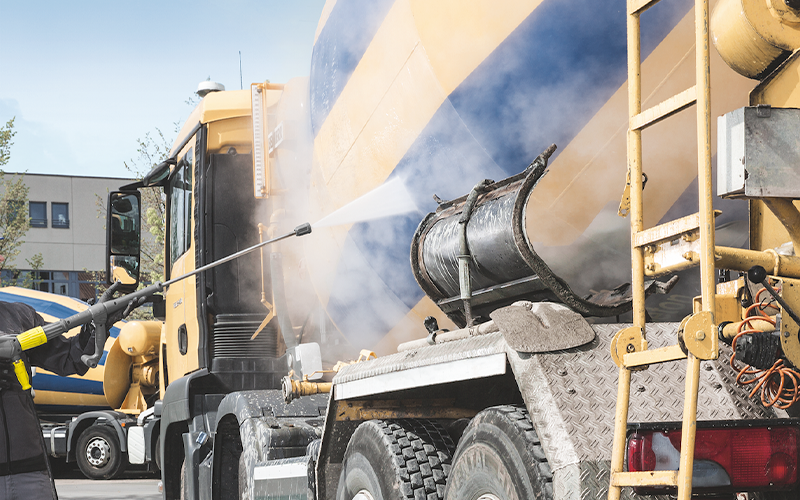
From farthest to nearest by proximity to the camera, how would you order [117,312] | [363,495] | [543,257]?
[117,312], [363,495], [543,257]

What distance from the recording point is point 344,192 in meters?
3.63

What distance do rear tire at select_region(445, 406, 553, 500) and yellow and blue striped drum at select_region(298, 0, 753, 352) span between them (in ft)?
2.14

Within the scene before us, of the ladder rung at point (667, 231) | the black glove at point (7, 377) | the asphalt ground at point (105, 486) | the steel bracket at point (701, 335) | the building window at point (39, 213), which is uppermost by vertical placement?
the building window at point (39, 213)

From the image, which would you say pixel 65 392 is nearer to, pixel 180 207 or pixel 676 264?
pixel 180 207

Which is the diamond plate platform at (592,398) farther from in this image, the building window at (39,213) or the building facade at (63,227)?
the building window at (39,213)

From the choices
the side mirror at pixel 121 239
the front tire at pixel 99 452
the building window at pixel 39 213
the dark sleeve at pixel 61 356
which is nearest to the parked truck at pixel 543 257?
the dark sleeve at pixel 61 356

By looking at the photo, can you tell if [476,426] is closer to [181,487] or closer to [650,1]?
[650,1]

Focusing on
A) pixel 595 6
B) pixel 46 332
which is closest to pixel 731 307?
pixel 595 6

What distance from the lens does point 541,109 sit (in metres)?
2.70

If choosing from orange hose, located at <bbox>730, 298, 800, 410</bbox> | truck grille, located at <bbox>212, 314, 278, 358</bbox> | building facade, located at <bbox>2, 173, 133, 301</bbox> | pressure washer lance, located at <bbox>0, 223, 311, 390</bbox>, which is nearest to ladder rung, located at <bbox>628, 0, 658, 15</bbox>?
orange hose, located at <bbox>730, 298, 800, 410</bbox>

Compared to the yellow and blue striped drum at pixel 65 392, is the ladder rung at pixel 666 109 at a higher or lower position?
higher

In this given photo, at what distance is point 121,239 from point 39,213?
3574cm

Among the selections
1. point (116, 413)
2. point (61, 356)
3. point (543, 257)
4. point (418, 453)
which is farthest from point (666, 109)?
point (116, 413)

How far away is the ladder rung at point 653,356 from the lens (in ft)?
5.72
